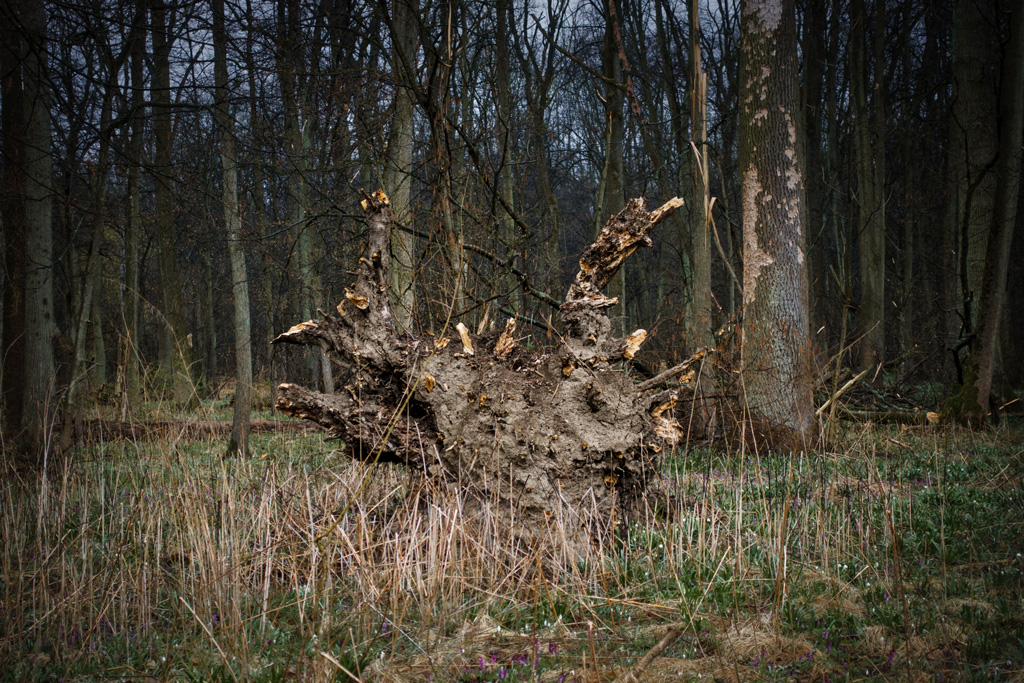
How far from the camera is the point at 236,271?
321 inches

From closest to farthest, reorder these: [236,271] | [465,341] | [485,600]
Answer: [485,600]
[465,341]
[236,271]

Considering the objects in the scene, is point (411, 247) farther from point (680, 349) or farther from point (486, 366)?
point (680, 349)

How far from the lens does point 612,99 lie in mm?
11242

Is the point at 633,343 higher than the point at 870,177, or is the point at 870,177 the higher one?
the point at 870,177

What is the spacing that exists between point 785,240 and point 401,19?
4.91 m

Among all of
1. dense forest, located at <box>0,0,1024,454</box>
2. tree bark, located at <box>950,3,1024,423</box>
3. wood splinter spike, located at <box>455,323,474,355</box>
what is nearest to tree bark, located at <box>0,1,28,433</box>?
dense forest, located at <box>0,0,1024,454</box>

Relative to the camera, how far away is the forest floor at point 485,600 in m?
2.62

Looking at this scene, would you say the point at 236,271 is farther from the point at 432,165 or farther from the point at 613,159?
the point at 613,159

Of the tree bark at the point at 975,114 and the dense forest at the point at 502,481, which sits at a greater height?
the tree bark at the point at 975,114

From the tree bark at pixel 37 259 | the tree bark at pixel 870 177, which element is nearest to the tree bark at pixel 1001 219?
the tree bark at pixel 870 177

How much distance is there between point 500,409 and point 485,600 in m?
1.12

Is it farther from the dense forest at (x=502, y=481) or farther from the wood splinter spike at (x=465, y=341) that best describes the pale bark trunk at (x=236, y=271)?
the wood splinter spike at (x=465, y=341)

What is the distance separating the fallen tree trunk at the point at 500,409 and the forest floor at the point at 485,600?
10.6 inches

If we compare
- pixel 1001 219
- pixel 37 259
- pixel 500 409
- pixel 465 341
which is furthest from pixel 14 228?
pixel 1001 219
